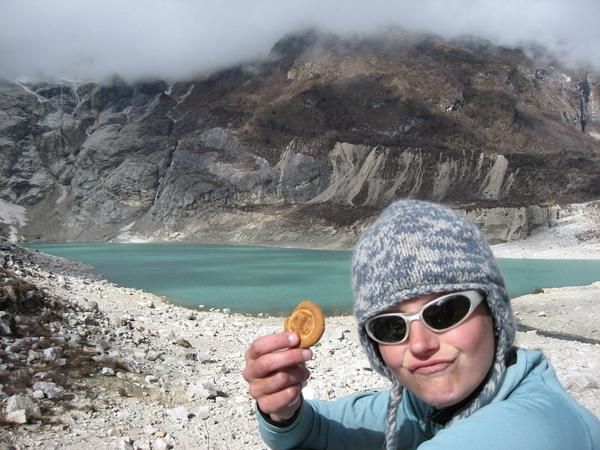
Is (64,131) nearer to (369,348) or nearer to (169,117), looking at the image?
(169,117)

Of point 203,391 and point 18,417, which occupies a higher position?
point 18,417

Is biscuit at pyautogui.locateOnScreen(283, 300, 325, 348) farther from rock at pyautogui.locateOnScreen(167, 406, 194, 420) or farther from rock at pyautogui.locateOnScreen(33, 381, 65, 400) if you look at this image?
rock at pyautogui.locateOnScreen(33, 381, 65, 400)

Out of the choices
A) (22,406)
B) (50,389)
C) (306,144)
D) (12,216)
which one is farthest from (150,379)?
(12,216)

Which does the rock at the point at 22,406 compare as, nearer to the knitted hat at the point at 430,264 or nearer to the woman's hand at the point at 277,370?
the woman's hand at the point at 277,370

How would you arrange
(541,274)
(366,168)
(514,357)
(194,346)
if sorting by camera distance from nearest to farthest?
(514,357) → (194,346) → (541,274) → (366,168)

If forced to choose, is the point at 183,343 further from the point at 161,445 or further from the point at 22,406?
the point at 161,445

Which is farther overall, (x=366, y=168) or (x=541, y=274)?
(x=366, y=168)

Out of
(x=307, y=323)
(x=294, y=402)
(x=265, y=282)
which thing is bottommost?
(x=265, y=282)

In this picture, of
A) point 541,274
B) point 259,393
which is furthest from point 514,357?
point 541,274
